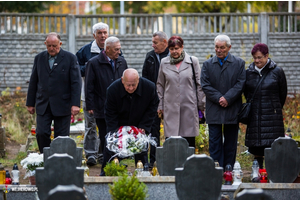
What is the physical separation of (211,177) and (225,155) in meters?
2.48

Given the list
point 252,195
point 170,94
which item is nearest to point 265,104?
point 170,94

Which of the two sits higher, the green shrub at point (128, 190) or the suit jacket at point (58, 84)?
the suit jacket at point (58, 84)

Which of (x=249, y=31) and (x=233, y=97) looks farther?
(x=249, y=31)

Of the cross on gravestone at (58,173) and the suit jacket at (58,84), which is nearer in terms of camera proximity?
the cross on gravestone at (58,173)

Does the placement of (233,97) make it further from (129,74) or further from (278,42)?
(278,42)

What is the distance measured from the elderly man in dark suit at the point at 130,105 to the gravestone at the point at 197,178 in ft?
5.94

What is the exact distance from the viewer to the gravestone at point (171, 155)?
6621mm

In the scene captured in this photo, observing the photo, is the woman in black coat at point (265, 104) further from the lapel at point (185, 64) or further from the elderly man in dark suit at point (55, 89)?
the elderly man in dark suit at point (55, 89)

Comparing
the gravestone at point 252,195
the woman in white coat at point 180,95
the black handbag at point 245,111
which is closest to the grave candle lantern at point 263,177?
the black handbag at point 245,111

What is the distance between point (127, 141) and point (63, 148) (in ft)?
2.68

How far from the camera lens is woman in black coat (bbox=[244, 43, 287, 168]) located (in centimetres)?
717

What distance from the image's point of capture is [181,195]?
515 cm

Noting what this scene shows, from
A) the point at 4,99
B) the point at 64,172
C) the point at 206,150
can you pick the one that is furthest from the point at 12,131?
the point at 64,172

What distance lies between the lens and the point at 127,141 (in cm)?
681
